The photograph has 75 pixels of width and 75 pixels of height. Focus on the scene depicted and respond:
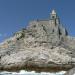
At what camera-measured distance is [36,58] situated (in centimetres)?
7369

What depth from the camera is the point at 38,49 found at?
77062 millimetres

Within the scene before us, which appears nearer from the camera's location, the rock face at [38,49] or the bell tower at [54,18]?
the rock face at [38,49]

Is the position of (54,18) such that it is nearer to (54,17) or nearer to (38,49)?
(54,17)

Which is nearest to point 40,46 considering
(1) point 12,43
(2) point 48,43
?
(2) point 48,43

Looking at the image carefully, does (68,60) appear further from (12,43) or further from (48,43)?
(12,43)

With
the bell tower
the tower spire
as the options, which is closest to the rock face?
the bell tower

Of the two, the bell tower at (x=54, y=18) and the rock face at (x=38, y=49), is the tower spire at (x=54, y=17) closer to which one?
the bell tower at (x=54, y=18)

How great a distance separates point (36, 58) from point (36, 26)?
34.6ft

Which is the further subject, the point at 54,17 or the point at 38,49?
the point at 54,17

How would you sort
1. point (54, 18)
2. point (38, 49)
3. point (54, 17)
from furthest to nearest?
point (54, 17) < point (54, 18) < point (38, 49)

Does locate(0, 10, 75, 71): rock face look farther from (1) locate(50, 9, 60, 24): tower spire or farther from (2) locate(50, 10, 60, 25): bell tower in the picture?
(1) locate(50, 9, 60, 24): tower spire


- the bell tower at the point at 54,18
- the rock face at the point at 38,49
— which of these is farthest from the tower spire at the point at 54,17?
the rock face at the point at 38,49

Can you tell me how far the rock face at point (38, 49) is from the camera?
237ft

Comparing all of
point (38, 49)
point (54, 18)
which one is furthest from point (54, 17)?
point (38, 49)
